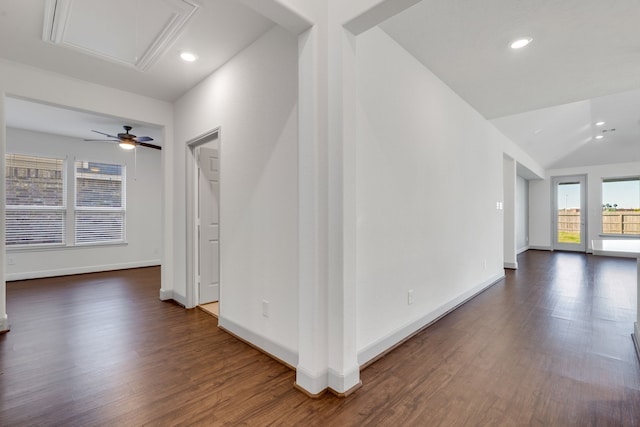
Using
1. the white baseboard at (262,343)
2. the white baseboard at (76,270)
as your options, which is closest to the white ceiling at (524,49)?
the white baseboard at (262,343)

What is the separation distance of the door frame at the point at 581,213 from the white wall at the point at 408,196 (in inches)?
299

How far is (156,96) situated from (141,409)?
12.1ft

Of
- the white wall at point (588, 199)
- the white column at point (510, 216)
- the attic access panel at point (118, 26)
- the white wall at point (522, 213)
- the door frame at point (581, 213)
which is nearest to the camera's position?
the attic access panel at point (118, 26)

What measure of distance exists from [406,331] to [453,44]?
9.01ft

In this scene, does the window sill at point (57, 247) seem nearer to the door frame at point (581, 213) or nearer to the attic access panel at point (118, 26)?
the attic access panel at point (118, 26)

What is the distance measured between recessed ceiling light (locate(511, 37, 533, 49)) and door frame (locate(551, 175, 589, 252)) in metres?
9.20

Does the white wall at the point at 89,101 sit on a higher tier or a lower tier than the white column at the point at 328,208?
higher

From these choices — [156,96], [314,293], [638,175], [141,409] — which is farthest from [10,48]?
[638,175]

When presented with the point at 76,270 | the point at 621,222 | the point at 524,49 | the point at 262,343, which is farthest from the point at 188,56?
the point at 621,222

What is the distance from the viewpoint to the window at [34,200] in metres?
5.25

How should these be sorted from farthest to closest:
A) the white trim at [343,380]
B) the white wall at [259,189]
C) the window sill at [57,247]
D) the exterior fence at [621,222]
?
1. the exterior fence at [621,222]
2. the window sill at [57,247]
3. the white wall at [259,189]
4. the white trim at [343,380]

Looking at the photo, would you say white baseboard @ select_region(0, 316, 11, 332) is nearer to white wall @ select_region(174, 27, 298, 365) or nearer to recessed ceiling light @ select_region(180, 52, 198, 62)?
white wall @ select_region(174, 27, 298, 365)

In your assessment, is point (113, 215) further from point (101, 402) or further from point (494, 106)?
point (494, 106)

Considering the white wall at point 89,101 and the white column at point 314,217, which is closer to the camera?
the white column at point 314,217
